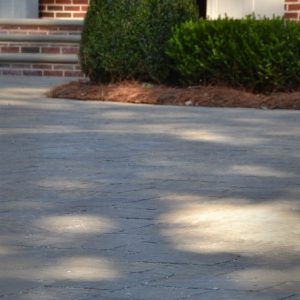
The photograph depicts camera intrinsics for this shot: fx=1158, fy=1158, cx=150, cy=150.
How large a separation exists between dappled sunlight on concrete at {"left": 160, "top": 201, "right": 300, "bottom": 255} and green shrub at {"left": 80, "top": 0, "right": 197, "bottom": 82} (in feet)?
19.5

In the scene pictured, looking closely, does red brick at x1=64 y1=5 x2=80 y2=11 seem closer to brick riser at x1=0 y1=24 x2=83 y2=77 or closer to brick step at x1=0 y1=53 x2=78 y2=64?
brick riser at x1=0 y1=24 x2=83 y2=77

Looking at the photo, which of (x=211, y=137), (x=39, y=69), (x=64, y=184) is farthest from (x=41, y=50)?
(x=64, y=184)

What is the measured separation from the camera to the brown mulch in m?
12.1

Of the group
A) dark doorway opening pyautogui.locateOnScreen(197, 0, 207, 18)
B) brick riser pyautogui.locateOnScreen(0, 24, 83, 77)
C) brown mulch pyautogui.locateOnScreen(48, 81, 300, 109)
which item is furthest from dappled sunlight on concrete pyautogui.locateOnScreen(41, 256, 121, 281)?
dark doorway opening pyautogui.locateOnScreen(197, 0, 207, 18)

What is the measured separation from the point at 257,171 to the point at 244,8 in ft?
24.9

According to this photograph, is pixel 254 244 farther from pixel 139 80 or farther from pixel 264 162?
pixel 139 80

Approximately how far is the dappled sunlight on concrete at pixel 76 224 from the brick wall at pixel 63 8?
10.6 m

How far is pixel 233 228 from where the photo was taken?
6.56 m

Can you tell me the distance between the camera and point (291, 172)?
8.26 meters

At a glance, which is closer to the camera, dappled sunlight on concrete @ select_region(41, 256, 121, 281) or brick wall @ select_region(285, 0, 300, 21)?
dappled sunlight on concrete @ select_region(41, 256, 121, 281)

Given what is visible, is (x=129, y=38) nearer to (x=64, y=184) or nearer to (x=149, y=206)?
(x=64, y=184)

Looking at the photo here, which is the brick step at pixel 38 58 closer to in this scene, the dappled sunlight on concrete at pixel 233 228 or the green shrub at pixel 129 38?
the green shrub at pixel 129 38

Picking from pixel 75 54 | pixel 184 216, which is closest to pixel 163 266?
pixel 184 216

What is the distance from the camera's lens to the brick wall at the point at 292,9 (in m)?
15.4
